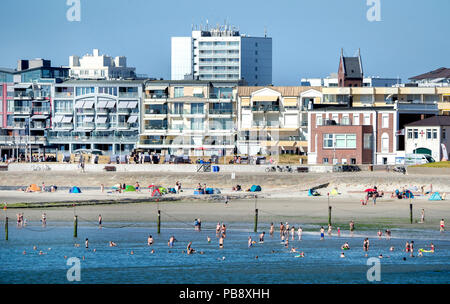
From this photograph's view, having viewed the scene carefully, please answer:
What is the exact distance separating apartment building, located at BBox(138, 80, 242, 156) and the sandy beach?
87.2 ft

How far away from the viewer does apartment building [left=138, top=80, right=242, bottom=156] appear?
126000 millimetres

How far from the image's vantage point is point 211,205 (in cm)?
7831

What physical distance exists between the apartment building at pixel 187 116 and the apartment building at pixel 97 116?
2.17 m

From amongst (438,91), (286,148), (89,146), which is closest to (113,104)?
(89,146)

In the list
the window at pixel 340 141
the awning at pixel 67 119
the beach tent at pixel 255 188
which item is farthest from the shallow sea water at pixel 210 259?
the awning at pixel 67 119

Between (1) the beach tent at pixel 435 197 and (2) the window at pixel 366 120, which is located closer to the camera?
(1) the beach tent at pixel 435 197

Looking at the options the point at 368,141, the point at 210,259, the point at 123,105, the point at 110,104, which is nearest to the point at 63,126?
the point at 110,104

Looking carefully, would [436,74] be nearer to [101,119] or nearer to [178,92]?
[178,92]

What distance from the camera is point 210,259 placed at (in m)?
54.0

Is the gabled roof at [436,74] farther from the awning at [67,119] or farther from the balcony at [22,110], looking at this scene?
the balcony at [22,110]

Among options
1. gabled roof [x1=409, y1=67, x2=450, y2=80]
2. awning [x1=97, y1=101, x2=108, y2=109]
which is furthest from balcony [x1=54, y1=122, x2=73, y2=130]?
gabled roof [x1=409, y1=67, x2=450, y2=80]

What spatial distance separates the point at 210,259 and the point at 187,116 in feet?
248

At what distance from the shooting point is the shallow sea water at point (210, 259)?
4938 cm

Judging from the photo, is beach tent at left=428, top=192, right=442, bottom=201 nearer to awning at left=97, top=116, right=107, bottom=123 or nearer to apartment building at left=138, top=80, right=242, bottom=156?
apartment building at left=138, top=80, right=242, bottom=156
